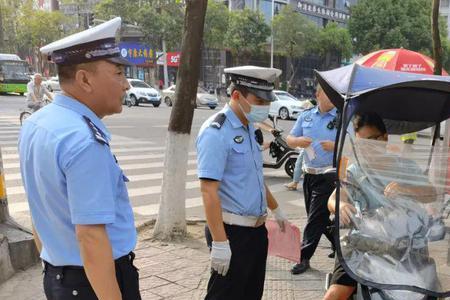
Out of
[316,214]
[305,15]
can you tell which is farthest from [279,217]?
[305,15]

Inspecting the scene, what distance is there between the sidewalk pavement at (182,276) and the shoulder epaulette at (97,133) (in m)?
2.45

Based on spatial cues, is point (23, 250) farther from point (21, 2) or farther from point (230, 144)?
point (21, 2)

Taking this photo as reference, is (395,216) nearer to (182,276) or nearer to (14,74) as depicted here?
(182,276)

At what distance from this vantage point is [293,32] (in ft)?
131

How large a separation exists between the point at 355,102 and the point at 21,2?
55.8 meters

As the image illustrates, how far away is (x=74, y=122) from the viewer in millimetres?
1669

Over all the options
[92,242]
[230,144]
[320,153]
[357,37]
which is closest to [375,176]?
[230,144]

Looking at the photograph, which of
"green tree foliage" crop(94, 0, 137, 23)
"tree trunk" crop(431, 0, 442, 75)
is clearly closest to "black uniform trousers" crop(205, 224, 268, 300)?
"tree trunk" crop(431, 0, 442, 75)

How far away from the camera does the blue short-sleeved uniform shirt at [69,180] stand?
1.60 metres

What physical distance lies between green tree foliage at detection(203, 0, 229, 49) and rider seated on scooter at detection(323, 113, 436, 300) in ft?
121

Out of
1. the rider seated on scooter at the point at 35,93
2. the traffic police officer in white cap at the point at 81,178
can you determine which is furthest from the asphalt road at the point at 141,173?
the traffic police officer in white cap at the point at 81,178

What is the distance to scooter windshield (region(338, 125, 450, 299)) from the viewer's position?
2327mm

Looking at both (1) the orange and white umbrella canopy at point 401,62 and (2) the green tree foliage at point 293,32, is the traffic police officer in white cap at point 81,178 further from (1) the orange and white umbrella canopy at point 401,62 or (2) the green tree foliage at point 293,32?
(2) the green tree foliage at point 293,32

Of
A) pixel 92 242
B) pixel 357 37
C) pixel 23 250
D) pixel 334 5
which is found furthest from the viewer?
pixel 334 5
